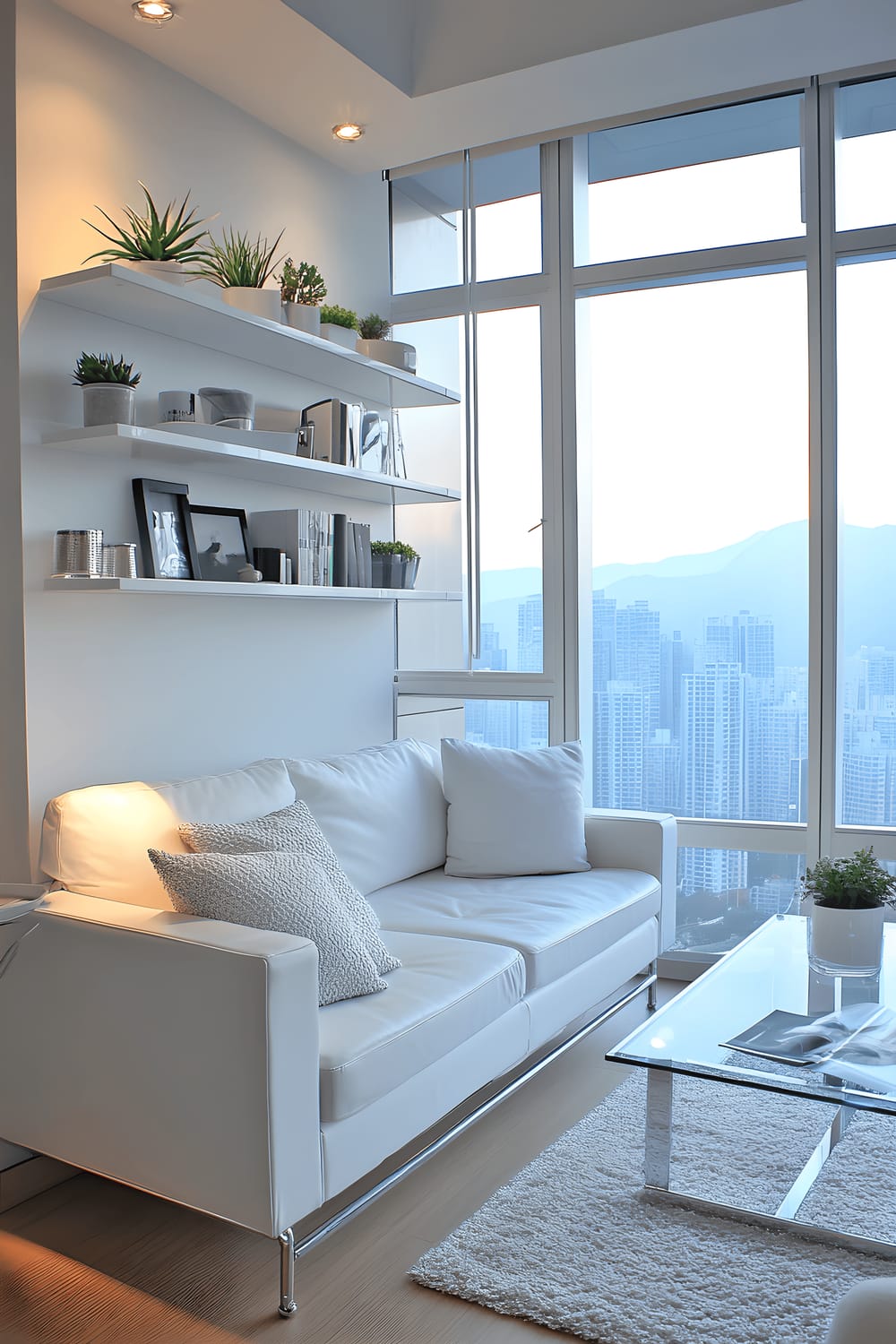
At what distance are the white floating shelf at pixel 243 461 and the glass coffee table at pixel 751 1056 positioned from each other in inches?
69.7

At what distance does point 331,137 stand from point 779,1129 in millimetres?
3297

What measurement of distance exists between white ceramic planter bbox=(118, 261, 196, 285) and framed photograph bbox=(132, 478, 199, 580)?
0.52 meters

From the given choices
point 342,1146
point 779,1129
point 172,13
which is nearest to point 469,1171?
point 342,1146

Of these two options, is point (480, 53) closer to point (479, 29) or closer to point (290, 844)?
point (479, 29)

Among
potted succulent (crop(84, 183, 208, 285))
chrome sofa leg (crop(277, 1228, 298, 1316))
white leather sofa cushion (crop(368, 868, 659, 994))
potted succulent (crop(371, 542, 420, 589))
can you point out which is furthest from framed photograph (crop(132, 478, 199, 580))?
chrome sofa leg (crop(277, 1228, 298, 1316))

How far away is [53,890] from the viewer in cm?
248

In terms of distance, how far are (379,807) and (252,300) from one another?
1.50m

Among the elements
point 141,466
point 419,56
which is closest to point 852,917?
point 141,466

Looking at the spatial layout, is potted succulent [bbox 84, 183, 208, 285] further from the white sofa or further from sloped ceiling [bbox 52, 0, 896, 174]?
the white sofa

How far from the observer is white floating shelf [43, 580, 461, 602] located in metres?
2.59

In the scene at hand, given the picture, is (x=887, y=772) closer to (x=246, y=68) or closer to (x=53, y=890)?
(x=53, y=890)

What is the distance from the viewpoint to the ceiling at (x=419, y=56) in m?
2.93

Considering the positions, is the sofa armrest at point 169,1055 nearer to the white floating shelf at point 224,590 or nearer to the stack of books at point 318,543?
the white floating shelf at point 224,590

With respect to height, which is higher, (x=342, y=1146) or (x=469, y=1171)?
(x=342, y=1146)
